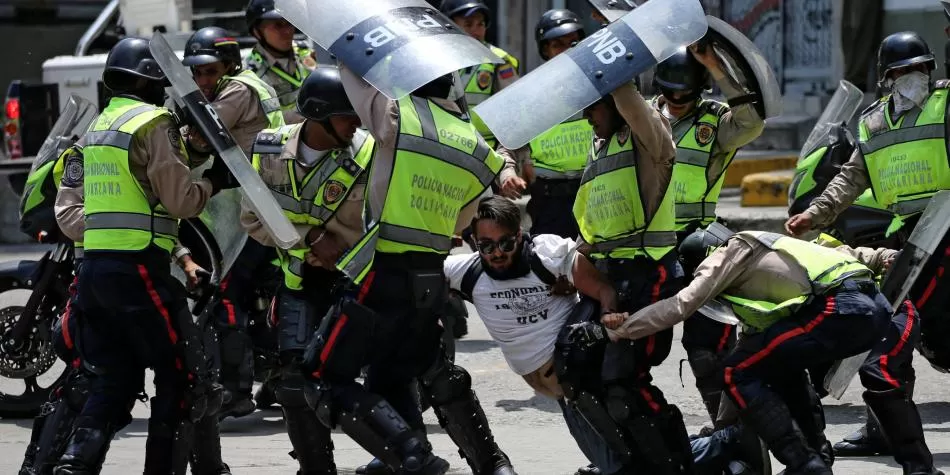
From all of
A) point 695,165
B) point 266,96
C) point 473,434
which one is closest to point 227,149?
point 473,434

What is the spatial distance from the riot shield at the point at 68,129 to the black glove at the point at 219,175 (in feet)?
5.10

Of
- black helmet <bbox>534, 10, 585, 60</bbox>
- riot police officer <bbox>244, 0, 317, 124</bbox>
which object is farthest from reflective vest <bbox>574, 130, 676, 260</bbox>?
riot police officer <bbox>244, 0, 317, 124</bbox>

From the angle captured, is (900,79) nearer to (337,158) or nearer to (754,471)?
(754,471)

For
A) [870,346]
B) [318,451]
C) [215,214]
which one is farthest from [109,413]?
[870,346]

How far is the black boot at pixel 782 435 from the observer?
6.20 metres

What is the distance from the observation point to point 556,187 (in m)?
9.01

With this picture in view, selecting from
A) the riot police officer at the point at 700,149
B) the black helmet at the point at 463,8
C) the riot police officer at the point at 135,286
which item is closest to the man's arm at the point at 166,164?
the riot police officer at the point at 135,286

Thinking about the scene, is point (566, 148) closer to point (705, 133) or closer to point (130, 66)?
point (705, 133)

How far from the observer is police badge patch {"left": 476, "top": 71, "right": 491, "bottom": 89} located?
9484 millimetres

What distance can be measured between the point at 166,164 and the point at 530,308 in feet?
4.86

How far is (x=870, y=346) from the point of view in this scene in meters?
6.41

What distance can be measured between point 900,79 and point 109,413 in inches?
147

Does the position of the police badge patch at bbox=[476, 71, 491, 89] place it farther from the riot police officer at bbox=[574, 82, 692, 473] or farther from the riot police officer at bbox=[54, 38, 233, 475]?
the riot police officer at bbox=[54, 38, 233, 475]

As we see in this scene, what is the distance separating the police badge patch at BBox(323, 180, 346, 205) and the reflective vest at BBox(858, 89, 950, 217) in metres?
2.57
